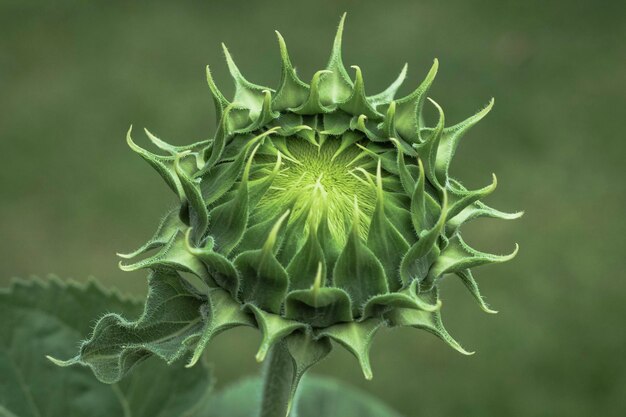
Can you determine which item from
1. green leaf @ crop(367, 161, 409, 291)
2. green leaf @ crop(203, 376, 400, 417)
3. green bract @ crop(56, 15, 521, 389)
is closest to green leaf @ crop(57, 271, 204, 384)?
green bract @ crop(56, 15, 521, 389)

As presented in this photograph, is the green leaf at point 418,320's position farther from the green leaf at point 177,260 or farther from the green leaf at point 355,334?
the green leaf at point 177,260

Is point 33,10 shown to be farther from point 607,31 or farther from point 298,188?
point 298,188

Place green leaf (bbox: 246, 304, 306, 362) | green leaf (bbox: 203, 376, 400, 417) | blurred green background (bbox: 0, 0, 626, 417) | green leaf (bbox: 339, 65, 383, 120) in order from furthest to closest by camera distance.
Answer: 1. blurred green background (bbox: 0, 0, 626, 417)
2. green leaf (bbox: 203, 376, 400, 417)
3. green leaf (bbox: 339, 65, 383, 120)
4. green leaf (bbox: 246, 304, 306, 362)

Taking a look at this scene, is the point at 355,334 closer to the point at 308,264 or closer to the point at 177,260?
the point at 308,264

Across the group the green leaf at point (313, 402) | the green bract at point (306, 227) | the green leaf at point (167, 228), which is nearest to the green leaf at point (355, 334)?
the green bract at point (306, 227)

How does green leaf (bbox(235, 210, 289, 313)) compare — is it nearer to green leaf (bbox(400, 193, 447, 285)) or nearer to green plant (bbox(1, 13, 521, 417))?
green plant (bbox(1, 13, 521, 417))

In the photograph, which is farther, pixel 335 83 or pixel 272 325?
pixel 335 83

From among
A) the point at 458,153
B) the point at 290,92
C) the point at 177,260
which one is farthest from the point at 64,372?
the point at 458,153
